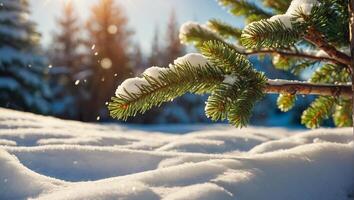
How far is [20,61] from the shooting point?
1766 cm

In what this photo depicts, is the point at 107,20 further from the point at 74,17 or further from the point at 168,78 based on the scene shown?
the point at 168,78

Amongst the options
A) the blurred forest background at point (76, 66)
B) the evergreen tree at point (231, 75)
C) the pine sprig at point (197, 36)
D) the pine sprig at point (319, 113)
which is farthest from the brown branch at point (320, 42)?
the blurred forest background at point (76, 66)

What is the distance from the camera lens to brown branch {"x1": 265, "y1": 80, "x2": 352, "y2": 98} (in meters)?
2.01

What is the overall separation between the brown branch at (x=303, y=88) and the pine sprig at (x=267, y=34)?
0.76 ft

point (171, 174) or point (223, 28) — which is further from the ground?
point (223, 28)

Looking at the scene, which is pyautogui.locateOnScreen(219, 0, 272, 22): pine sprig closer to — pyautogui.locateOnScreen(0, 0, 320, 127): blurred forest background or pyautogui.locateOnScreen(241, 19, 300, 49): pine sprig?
pyautogui.locateOnScreen(241, 19, 300, 49): pine sprig

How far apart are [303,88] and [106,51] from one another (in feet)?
74.8

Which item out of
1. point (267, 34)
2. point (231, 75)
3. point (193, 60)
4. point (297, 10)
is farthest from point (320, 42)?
point (193, 60)

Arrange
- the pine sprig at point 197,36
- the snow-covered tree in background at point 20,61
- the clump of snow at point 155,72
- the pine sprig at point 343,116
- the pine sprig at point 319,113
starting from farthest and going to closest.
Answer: the snow-covered tree in background at point 20,61, the pine sprig at point 343,116, the pine sprig at point 197,36, the pine sprig at point 319,113, the clump of snow at point 155,72

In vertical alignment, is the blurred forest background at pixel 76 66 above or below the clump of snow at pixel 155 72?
above

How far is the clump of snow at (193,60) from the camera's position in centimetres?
193

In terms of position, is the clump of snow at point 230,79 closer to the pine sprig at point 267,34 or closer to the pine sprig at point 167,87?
the pine sprig at point 167,87

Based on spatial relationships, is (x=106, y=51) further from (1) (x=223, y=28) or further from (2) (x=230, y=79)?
(2) (x=230, y=79)

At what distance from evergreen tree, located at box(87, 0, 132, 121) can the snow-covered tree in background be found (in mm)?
4439
